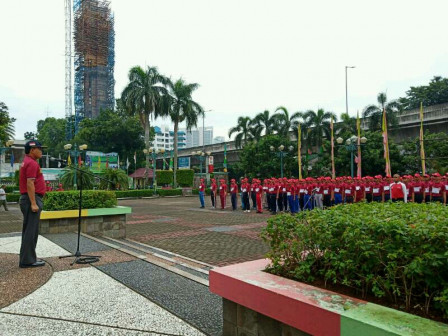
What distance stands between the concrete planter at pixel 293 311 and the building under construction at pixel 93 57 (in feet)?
229

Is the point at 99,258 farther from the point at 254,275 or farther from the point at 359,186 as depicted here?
the point at 359,186

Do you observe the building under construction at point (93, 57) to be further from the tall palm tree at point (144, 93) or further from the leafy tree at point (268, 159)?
the leafy tree at point (268, 159)

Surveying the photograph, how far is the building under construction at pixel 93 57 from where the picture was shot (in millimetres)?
68500

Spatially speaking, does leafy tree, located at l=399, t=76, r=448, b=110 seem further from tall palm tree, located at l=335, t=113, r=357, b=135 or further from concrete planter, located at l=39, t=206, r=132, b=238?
concrete planter, located at l=39, t=206, r=132, b=238

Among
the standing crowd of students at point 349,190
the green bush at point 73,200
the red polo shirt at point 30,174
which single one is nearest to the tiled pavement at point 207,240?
the green bush at point 73,200

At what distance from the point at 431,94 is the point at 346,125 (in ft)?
61.3

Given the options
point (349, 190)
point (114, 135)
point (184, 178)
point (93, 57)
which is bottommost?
point (349, 190)

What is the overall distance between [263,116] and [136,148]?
69.5 ft

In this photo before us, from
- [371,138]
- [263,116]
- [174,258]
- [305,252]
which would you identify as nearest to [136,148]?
[263,116]

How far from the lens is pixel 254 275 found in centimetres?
313

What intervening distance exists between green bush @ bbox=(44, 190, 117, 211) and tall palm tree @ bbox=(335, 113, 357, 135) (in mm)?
24993

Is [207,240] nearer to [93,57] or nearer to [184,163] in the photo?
[184,163]

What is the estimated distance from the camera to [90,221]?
948 centimetres

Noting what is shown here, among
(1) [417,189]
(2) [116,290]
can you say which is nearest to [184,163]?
(1) [417,189]
